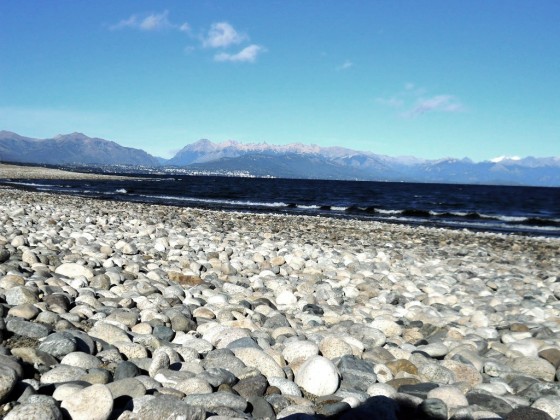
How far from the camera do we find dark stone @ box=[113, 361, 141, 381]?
303cm

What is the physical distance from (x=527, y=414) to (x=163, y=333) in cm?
289

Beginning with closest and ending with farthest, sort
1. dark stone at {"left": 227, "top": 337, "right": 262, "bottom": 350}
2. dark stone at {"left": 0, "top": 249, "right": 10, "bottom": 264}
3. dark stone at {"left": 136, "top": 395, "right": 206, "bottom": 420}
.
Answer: dark stone at {"left": 136, "top": 395, "right": 206, "bottom": 420}, dark stone at {"left": 227, "top": 337, "right": 262, "bottom": 350}, dark stone at {"left": 0, "top": 249, "right": 10, "bottom": 264}

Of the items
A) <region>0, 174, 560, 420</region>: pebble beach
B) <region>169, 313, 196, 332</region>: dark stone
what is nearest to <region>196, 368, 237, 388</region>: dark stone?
<region>0, 174, 560, 420</region>: pebble beach

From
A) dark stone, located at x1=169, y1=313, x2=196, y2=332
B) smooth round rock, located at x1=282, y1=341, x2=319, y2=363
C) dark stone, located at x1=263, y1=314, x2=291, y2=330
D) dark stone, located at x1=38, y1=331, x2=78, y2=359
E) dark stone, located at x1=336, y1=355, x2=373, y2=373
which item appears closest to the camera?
dark stone, located at x1=38, y1=331, x2=78, y2=359

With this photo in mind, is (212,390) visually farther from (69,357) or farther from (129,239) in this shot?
(129,239)

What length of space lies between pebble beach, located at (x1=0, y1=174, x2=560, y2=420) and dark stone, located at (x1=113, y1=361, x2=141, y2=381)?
0.01m

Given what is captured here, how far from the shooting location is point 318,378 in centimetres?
325

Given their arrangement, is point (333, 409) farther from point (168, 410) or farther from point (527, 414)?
point (527, 414)

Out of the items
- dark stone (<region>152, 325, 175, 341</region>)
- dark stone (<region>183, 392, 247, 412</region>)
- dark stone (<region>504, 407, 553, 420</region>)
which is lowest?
dark stone (<region>504, 407, 553, 420</region>)

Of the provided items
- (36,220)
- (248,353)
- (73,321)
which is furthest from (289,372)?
(36,220)

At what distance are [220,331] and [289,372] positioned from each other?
0.91 metres

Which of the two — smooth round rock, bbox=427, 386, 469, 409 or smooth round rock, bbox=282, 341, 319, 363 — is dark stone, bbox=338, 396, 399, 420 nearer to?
smooth round rock, bbox=427, 386, 469, 409

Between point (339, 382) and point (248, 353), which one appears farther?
point (248, 353)

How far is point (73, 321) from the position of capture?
13.2ft
